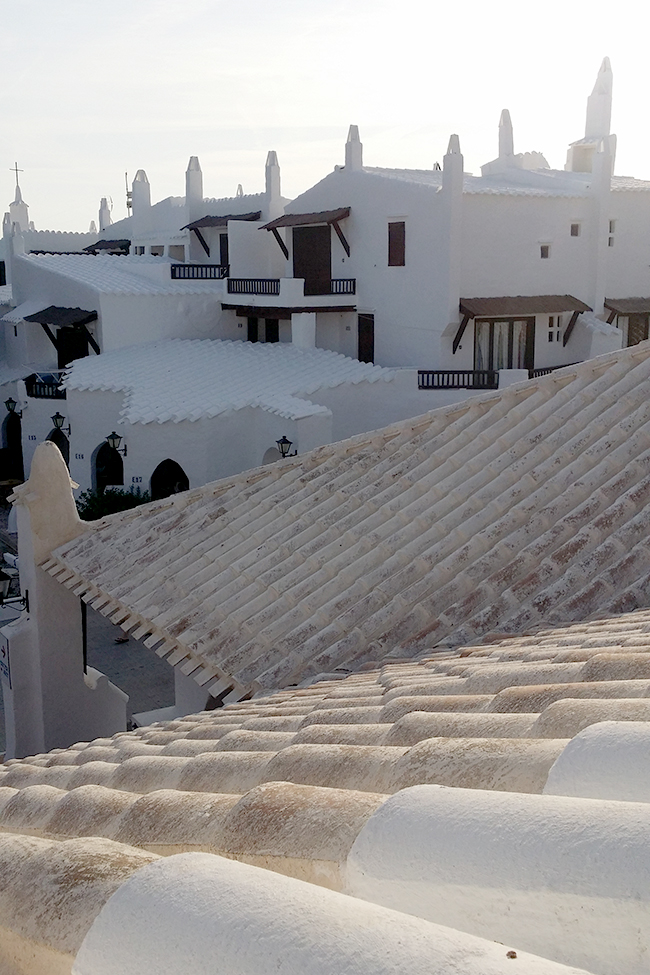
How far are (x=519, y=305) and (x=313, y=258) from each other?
7216 millimetres

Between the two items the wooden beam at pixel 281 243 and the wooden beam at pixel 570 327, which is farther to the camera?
the wooden beam at pixel 281 243

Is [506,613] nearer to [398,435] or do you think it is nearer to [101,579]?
[398,435]

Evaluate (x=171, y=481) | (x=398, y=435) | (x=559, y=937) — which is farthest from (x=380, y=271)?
(x=559, y=937)

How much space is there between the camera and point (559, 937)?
1.62 m

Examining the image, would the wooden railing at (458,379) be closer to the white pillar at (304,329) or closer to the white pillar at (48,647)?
the white pillar at (304,329)

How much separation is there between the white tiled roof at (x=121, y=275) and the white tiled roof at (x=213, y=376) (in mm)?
1988

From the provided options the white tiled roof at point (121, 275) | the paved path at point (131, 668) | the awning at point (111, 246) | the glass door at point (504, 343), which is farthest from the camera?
the awning at point (111, 246)

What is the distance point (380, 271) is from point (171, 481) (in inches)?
342

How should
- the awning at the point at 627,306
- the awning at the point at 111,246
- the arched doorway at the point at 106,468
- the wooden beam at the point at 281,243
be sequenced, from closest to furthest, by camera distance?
the arched doorway at the point at 106,468, the awning at the point at 627,306, the wooden beam at the point at 281,243, the awning at the point at 111,246

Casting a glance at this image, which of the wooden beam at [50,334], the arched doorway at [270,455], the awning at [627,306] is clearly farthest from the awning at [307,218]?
the arched doorway at [270,455]

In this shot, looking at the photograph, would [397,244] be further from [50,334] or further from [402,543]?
[402,543]

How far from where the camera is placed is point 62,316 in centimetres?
3081

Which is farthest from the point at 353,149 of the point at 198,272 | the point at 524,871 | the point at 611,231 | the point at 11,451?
the point at 524,871

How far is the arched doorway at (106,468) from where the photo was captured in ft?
87.6
